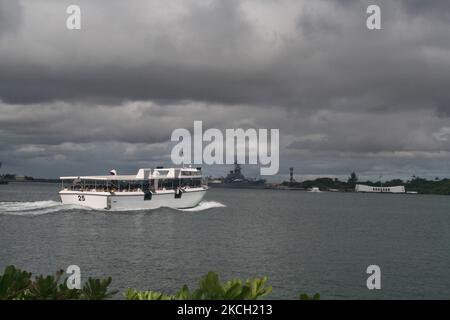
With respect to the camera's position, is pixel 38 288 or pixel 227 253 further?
pixel 227 253

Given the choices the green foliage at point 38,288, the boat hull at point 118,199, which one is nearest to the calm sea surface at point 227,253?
the boat hull at point 118,199

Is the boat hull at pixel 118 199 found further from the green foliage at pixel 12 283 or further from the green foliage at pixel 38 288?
the green foliage at pixel 12 283

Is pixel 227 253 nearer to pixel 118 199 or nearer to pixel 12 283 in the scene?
pixel 12 283

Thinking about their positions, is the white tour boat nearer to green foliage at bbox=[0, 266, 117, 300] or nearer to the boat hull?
the boat hull

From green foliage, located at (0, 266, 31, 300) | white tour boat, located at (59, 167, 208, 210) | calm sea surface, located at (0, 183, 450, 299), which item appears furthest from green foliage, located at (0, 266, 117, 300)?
white tour boat, located at (59, 167, 208, 210)

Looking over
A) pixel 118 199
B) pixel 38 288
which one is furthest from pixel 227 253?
pixel 118 199

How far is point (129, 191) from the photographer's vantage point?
84.8m

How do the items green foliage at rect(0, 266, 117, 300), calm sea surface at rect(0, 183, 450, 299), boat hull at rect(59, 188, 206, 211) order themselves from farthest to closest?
boat hull at rect(59, 188, 206, 211)
calm sea surface at rect(0, 183, 450, 299)
green foliage at rect(0, 266, 117, 300)

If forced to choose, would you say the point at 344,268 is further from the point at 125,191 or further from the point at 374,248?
the point at 125,191

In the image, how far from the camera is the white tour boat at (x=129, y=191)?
269 feet

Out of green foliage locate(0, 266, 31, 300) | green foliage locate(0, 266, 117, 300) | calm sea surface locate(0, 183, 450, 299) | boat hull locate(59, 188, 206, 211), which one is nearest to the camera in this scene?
green foliage locate(0, 266, 31, 300)

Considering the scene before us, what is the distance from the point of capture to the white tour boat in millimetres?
82000
